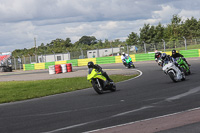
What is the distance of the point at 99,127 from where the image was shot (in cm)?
622

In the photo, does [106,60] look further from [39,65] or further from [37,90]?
[37,90]

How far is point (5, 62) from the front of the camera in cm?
5472

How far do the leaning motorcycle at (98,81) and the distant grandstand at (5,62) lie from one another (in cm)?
3954

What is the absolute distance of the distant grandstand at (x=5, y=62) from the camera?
49500 millimetres

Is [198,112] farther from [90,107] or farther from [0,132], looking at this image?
[0,132]

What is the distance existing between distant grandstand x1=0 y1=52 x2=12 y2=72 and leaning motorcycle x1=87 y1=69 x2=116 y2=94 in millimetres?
39536

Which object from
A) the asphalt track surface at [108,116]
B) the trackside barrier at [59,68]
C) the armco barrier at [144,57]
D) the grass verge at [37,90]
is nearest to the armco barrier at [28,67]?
the armco barrier at [144,57]

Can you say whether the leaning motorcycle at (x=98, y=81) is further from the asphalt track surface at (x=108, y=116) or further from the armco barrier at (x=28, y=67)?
A: the armco barrier at (x=28, y=67)

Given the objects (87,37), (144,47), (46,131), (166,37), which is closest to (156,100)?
(46,131)

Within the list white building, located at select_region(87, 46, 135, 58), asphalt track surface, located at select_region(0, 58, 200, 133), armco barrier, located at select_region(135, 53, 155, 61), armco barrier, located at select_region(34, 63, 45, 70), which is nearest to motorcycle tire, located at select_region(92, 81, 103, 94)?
asphalt track surface, located at select_region(0, 58, 200, 133)

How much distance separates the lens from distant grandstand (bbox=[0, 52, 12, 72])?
162 ft

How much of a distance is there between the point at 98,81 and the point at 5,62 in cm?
4529

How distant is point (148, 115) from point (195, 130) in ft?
5.85

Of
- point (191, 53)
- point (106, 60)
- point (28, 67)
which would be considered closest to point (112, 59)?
point (106, 60)
